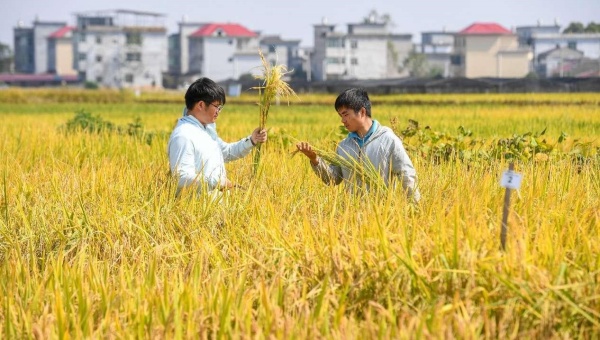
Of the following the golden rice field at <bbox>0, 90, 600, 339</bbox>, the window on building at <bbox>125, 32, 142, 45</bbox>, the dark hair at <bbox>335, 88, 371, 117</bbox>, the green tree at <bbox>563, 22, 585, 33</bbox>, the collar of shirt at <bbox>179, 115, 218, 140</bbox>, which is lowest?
the golden rice field at <bbox>0, 90, 600, 339</bbox>

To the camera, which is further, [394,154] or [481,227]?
[394,154]

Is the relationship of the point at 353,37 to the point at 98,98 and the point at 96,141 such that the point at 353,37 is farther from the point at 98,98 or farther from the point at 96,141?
the point at 96,141

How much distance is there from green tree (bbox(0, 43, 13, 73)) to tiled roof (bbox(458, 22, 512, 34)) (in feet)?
153

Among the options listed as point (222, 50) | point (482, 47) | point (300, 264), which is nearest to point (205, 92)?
point (300, 264)

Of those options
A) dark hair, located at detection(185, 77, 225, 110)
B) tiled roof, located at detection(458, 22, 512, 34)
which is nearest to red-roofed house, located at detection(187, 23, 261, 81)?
tiled roof, located at detection(458, 22, 512, 34)

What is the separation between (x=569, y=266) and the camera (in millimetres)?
3789

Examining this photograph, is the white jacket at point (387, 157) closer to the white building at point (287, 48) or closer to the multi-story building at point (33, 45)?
the white building at point (287, 48)

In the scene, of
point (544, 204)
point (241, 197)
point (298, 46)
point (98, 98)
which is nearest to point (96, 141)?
point (241, 197)

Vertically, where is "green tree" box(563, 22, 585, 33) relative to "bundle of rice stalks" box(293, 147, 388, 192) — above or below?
above

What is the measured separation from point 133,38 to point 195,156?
78200mm

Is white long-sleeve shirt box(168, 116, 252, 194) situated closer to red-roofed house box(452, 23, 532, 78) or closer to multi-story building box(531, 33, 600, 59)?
red-roofed house box(452, 23, 532, 78)

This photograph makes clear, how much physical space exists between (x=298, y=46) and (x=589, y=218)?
101 m

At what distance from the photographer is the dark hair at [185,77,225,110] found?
524 centimetres

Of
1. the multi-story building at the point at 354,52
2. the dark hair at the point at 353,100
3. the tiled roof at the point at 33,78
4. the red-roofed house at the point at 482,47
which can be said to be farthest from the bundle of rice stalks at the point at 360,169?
the tiled roof at the point at 33,78
